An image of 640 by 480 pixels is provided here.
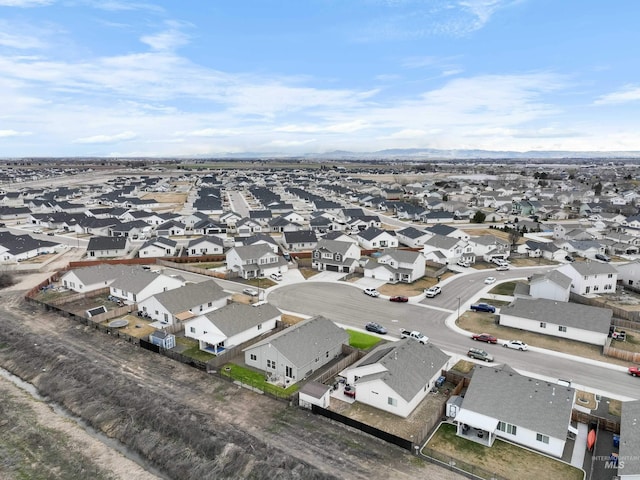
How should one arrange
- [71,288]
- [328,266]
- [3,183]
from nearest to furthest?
[71,288], [328,266], [3,183]

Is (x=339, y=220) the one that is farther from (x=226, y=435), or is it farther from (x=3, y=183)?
(x=3, y=183)

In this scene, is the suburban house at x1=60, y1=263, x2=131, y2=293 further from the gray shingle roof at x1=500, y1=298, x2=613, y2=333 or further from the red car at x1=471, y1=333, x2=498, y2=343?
the gray shingle roof at x1=500, y1=298, x2=613, y2=333

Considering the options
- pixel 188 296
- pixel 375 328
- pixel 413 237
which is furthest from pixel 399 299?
pixel 413 237

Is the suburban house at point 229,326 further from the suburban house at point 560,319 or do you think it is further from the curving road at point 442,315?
the suburban house at point 560,319

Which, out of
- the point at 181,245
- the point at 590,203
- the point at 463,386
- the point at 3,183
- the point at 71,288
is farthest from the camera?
the point at 3,183

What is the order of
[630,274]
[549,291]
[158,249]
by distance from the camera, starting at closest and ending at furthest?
[549,291] → [630,274] → [158,249]

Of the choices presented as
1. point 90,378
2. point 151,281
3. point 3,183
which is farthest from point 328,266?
point 3,183

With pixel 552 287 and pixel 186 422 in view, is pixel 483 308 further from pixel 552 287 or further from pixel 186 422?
pixel 186 422
